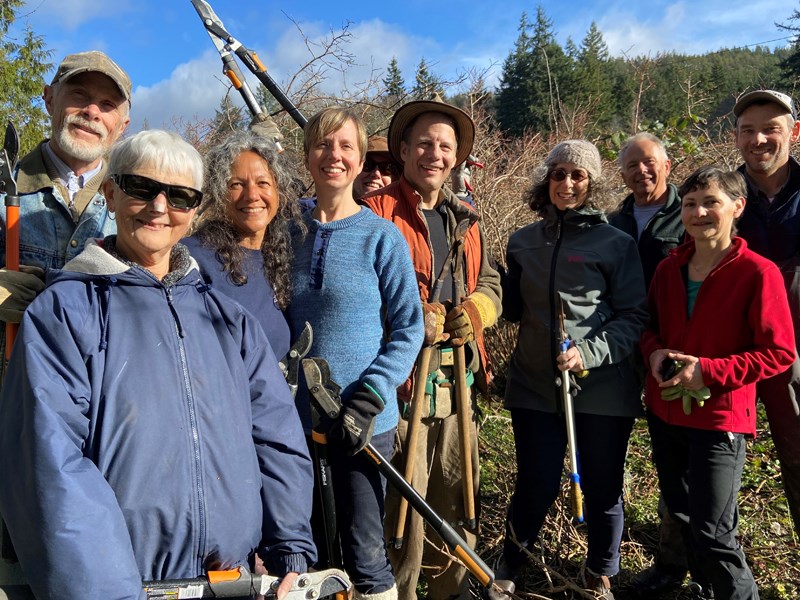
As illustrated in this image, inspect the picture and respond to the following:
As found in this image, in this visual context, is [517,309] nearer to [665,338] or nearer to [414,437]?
[665,338]

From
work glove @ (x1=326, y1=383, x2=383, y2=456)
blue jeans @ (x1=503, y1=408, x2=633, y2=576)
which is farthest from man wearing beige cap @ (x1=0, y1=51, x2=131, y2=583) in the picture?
blue jeans @ (x1=503, y1=408, x2=633, y2=576)

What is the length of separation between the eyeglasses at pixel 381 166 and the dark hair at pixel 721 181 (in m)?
2.09

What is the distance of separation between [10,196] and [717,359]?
2.86 m

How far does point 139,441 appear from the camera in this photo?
155 cm

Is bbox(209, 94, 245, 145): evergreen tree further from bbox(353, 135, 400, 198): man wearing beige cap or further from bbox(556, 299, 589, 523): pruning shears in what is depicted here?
bbox(556, 299, 589, 523): pruning shears

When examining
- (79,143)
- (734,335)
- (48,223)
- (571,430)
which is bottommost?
(571,430)

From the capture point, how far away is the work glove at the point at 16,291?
5.88 ft

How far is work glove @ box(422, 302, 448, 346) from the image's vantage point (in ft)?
9.07

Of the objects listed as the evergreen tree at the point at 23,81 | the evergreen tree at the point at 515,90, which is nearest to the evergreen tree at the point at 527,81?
the evergreen tree at the point at 515,90

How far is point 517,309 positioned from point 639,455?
8.48ft

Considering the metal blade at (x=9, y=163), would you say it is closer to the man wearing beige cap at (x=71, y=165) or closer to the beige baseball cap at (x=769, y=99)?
the man wearing beige cap at (x=71, y=165)

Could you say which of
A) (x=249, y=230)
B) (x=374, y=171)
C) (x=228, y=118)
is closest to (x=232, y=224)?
(x=249, y=230)

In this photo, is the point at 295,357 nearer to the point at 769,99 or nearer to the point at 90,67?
the point at 90,67

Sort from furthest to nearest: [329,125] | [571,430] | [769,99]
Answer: [769,99] → [571,430] → [329,125]
